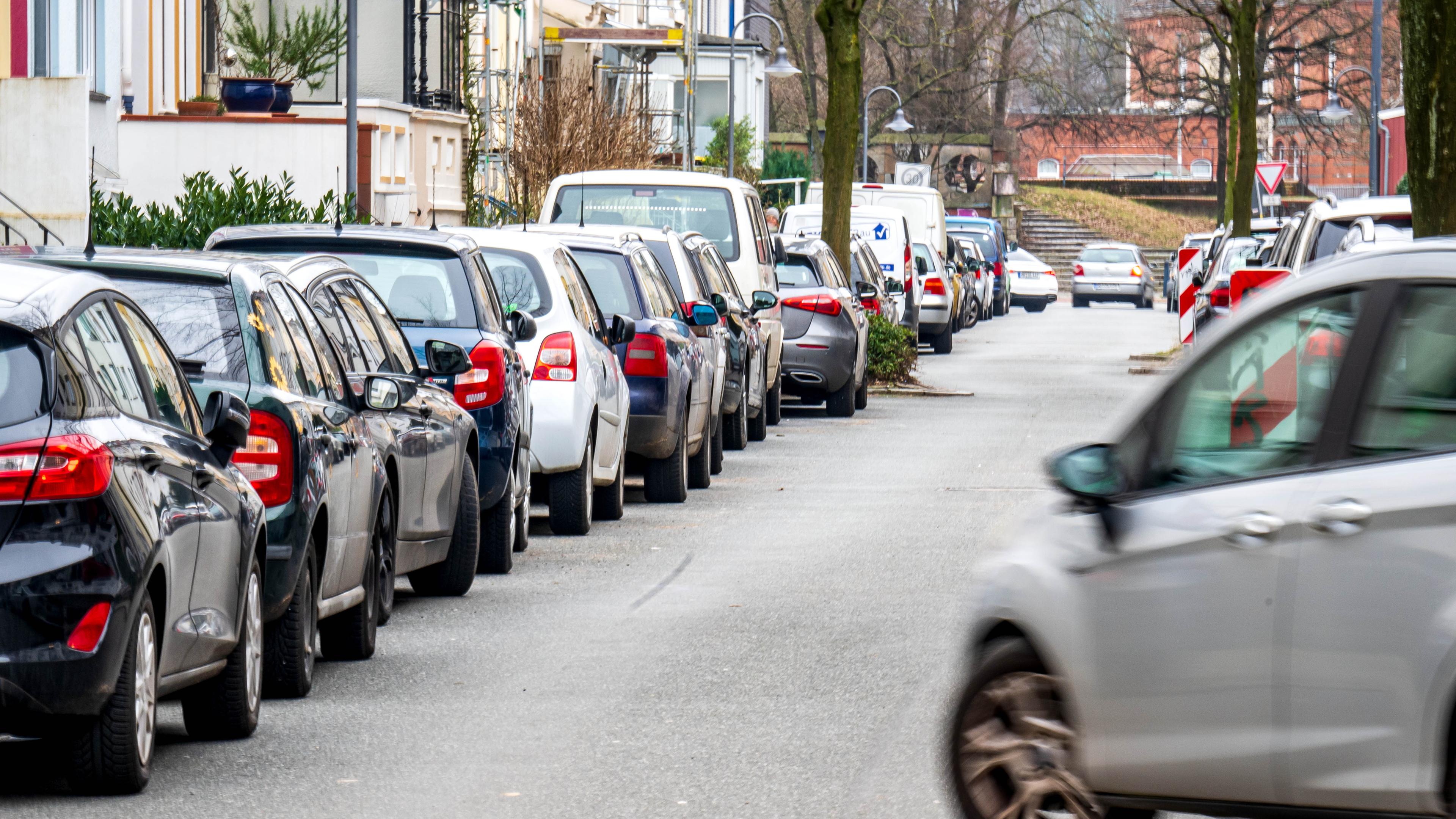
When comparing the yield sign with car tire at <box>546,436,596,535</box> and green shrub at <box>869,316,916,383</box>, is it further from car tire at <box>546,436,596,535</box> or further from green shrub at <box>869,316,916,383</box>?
car tire at <box>546,436,596,535</box>

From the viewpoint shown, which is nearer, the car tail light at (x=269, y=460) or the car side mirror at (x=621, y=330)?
the car tail light at (x=269, y=460)

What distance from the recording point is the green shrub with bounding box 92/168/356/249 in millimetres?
19531

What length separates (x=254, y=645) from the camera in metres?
7.61

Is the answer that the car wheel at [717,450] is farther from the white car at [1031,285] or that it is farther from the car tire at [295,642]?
the white car at [1031,285]

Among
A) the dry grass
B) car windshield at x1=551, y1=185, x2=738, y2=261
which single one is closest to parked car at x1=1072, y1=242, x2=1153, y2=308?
the dry grass

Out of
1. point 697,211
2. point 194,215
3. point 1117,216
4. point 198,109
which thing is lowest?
point 194,215

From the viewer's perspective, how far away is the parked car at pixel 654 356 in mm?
14875

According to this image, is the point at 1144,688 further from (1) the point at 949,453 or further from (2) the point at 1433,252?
(1) the point at 949,453

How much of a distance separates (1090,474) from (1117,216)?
86243mm

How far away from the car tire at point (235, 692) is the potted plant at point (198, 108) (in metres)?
25.5

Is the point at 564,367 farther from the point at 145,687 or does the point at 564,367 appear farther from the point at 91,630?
the point at 91,630

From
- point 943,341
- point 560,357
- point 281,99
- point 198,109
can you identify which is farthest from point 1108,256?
point 560,357

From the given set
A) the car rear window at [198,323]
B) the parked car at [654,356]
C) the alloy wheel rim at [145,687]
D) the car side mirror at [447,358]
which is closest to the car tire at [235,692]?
the alloy wheel rim at [145,687]

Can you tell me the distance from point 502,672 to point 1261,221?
3258cm
